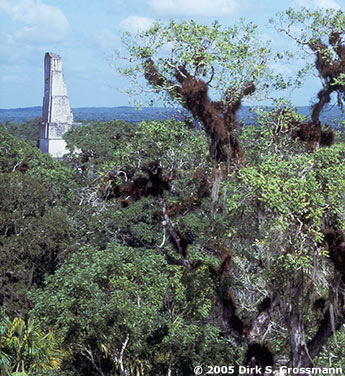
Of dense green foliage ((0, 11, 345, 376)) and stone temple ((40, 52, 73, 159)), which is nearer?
dense green foliage ((0, 11, 345, 376))

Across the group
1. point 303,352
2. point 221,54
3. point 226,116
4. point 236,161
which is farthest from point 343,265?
point 221,54

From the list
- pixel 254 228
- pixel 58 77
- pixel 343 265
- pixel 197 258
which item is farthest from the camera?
pixel 58 77

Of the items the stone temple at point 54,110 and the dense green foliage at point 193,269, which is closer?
the dense green foliage at point 193,269

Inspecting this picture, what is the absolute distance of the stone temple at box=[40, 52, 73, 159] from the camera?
3097cm

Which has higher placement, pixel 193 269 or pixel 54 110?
pixel 54 110

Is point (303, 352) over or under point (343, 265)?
under

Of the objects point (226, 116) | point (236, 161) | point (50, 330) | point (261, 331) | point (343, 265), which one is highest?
point (226, 116)

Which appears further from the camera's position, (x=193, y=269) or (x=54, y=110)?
(x=54, y=110)

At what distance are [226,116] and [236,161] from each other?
35.3 inches

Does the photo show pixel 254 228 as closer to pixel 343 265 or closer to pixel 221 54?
pixel 343 265

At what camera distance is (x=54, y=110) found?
31.6 metres

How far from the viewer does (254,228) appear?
9.25m

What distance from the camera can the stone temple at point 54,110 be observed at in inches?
1219

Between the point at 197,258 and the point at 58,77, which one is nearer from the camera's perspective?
the point at 197,258
